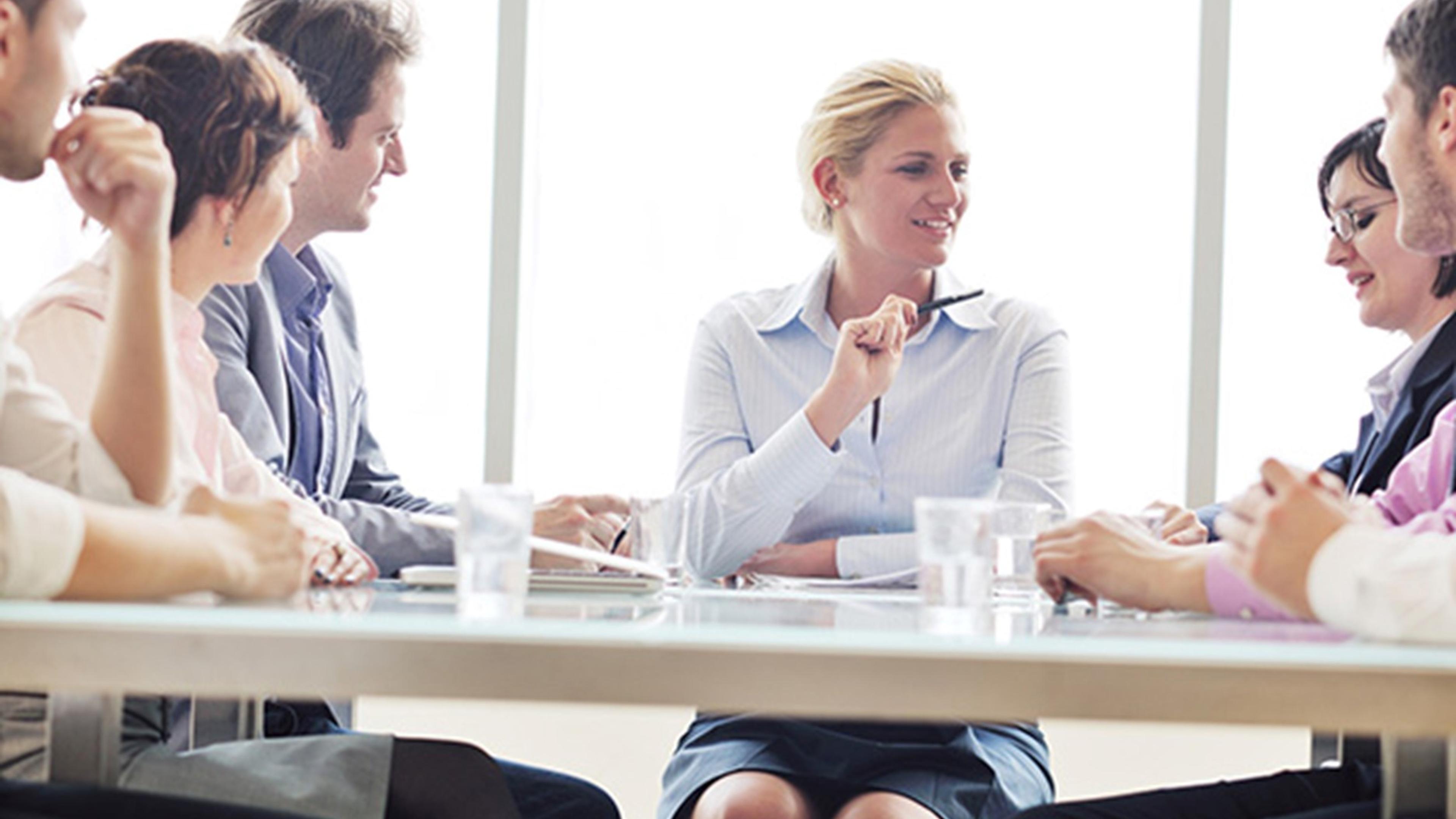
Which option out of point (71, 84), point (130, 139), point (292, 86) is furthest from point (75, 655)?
point (292, 86)


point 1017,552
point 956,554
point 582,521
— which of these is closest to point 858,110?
point 582,521

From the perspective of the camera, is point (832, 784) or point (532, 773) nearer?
point (832, 784)

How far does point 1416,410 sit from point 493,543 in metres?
1.23

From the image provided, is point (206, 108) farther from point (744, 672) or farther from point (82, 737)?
point (744, 672)

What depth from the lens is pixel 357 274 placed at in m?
4.02

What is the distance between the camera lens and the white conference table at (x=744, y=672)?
0.96m

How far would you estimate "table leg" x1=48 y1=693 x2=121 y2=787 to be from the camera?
4.32ft

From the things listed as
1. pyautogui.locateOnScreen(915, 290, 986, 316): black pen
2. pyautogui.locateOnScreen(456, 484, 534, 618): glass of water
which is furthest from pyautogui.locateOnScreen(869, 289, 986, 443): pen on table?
pyautogui.locateOnScreen(456, 484, 534, 618): glass of water

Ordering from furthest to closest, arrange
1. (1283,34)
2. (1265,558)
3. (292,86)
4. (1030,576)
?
(1283,34) < (292,86) < (1030,576) < (1265,558)

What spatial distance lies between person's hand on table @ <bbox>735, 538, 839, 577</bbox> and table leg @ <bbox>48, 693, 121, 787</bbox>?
1.06 metres

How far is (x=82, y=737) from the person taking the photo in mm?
1320

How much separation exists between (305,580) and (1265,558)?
730mm

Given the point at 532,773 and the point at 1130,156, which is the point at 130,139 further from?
the point at 1130,156

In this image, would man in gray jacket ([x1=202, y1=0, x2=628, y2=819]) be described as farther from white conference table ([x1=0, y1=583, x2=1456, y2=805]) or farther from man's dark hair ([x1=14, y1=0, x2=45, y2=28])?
white conference table ([x1=0, y1=583, x2=1456, y2=805])
